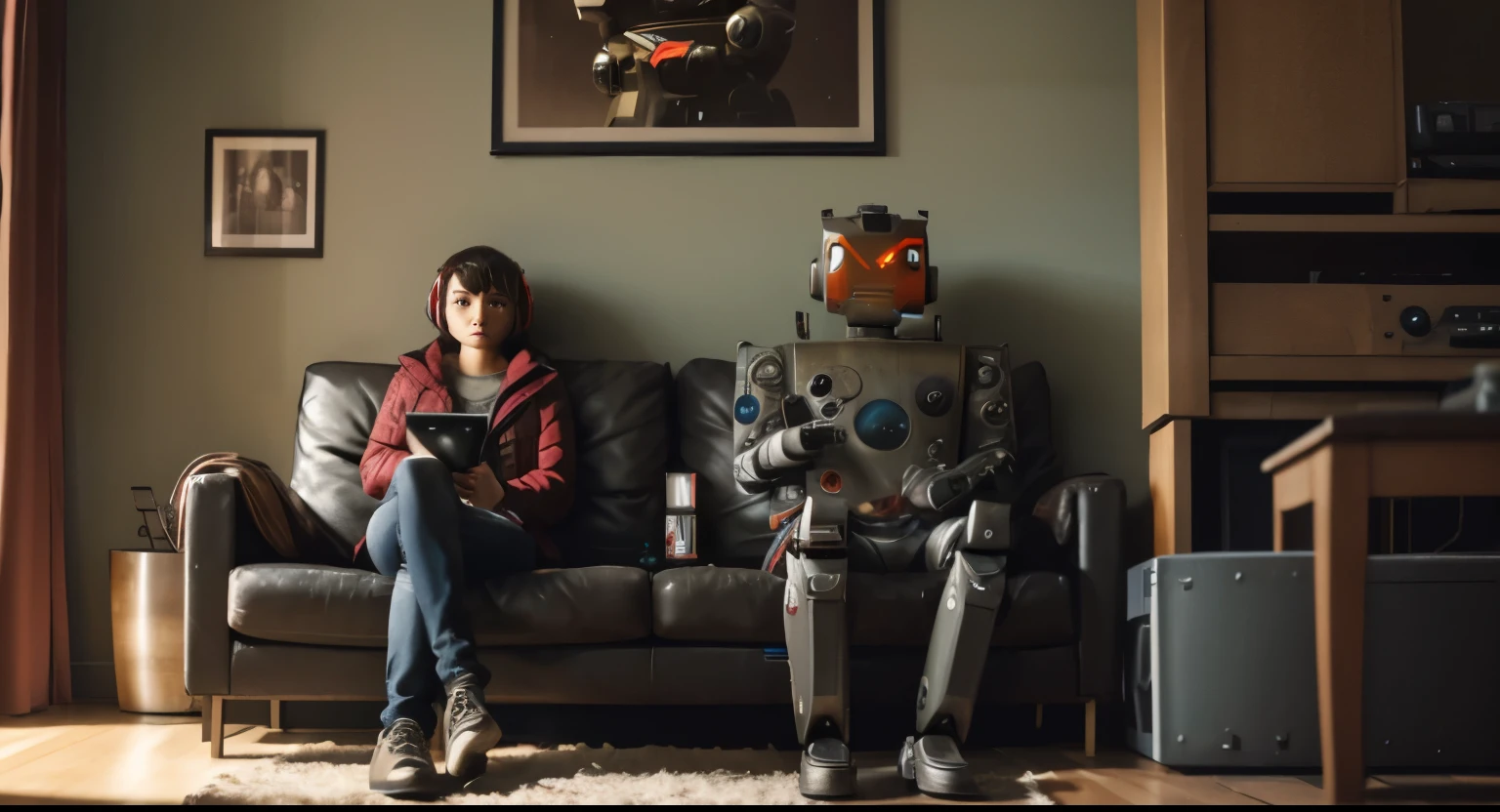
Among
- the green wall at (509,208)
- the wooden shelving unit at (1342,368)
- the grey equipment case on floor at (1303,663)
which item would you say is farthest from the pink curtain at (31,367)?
the wooden shelving unit at (1342,368)

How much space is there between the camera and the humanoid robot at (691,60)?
3.00 metres

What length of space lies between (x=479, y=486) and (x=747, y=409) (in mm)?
→ 588

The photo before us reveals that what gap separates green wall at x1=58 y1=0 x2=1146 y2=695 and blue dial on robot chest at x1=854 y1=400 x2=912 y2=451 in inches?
20.4

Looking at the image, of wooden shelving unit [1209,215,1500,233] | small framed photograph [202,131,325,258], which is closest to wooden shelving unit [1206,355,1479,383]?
wooden shelving unit [1209,215,1500,233]

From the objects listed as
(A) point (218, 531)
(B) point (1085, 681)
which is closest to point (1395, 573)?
(B) point (1085, 681)

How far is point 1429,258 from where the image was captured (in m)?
2.84

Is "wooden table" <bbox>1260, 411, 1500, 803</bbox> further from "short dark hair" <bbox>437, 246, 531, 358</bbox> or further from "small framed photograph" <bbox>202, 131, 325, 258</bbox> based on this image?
"small framed photograph" <bbox>202, 131, 325, 258</bbox>

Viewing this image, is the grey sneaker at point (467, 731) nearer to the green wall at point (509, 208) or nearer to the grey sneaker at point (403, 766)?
the grey sneaker at point (403, 766)

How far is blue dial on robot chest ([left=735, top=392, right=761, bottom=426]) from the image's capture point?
2.59m

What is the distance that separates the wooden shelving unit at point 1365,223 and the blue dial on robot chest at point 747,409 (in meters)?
1.03

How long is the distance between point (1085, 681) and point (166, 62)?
2618 millimetres

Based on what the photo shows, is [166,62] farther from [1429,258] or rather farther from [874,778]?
[1429,258]

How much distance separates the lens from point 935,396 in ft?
8.43

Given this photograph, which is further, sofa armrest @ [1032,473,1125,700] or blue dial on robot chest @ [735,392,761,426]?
blue dial on robot chest @ [735,392,761,426]
